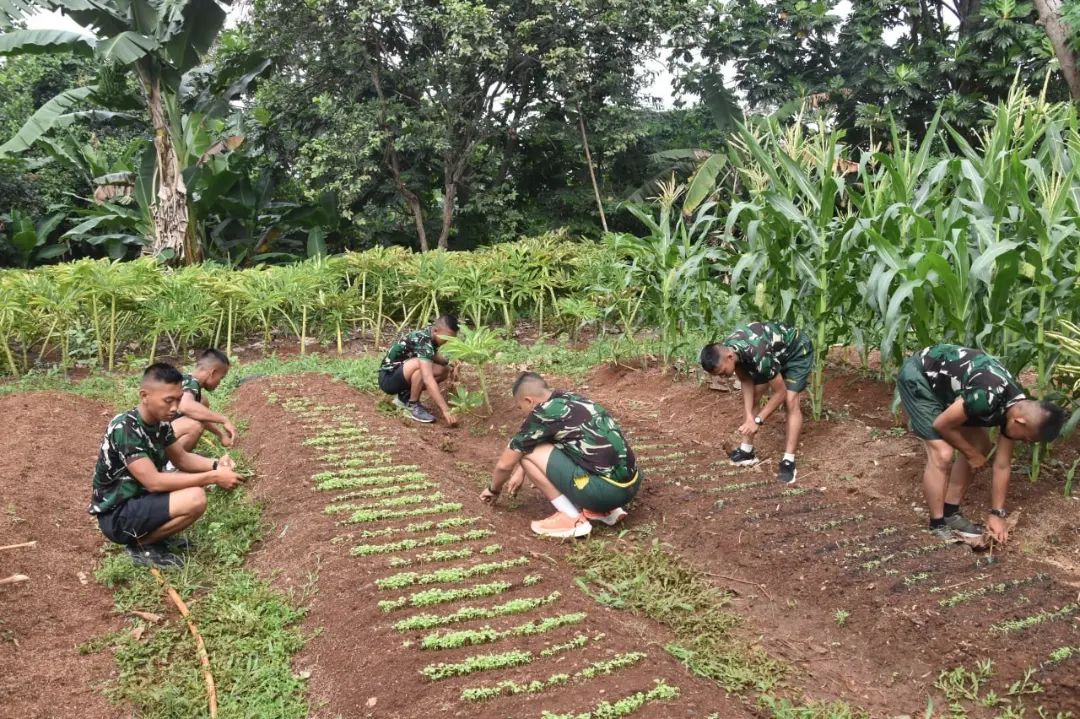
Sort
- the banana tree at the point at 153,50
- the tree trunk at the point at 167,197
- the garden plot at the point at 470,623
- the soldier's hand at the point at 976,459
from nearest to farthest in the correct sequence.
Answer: the garden plot at the point at 470,623
the soldier's hand at the point at 976,459
the banana tree at the point at 153,50
the tree trunk at the point at 167,197

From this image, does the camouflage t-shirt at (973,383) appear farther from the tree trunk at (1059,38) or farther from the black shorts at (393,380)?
the tree trunk at (1059,38)

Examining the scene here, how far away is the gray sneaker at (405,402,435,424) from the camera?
6820mm

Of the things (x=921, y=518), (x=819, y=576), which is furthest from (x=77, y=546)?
(x=921, y=518)

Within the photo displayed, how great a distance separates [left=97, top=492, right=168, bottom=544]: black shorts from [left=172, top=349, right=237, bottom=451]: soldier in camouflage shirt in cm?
107

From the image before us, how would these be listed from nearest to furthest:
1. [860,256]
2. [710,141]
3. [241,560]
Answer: [241,560], [860,256], [710,141]

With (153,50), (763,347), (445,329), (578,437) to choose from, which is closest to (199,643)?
(578,437)

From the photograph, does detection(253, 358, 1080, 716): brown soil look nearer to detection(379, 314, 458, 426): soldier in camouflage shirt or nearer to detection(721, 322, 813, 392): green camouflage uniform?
detection(379, 314, 458, 426): soldier in camouflage shirt

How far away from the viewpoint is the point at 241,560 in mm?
4172

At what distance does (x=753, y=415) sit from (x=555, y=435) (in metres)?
1.84

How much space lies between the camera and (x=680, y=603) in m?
3.77

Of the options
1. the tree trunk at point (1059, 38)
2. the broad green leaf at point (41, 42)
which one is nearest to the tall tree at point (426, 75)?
the broad green leaf at point (41, 42)

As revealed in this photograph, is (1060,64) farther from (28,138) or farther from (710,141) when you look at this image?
(28,138)

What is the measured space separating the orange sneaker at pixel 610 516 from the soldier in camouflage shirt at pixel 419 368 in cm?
241

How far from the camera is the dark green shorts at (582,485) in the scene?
4.32 metres
